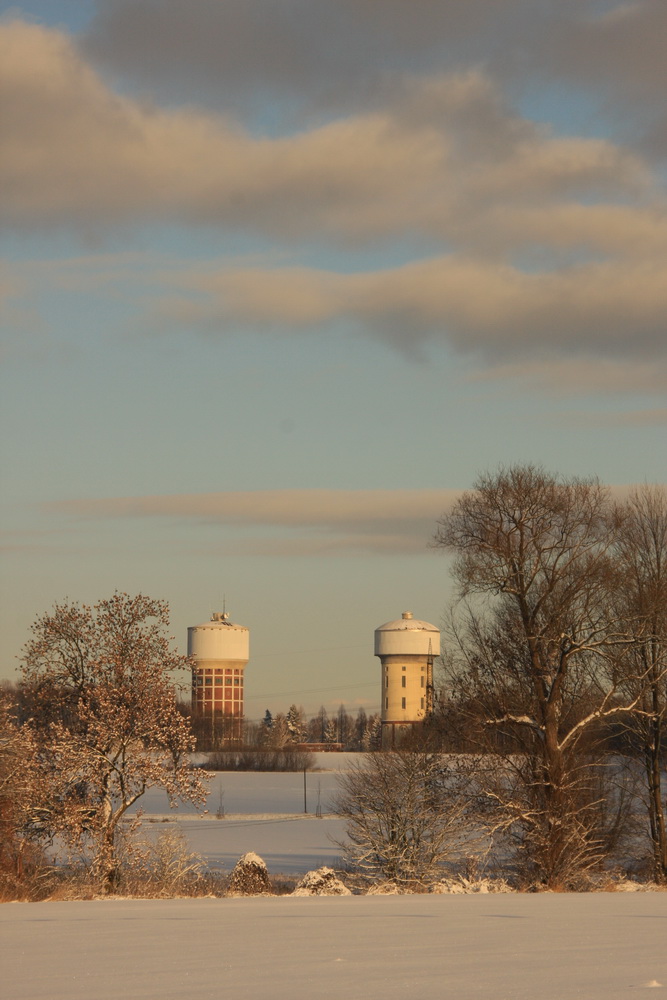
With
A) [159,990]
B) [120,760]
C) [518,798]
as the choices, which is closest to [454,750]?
[518,798]

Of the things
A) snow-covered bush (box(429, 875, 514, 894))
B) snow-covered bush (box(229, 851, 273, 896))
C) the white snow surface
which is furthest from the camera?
snow-covered bush (box(429, 875, 514, 894))

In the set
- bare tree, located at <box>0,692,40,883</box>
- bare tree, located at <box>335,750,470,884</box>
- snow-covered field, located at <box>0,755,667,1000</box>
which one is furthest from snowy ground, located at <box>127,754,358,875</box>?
snow-covered field, located at <box>0,755,667,1000</box>

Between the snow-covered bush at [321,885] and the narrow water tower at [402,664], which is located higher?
the narrow water tower at [402,664]

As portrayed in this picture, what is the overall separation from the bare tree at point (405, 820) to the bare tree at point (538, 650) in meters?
1.33

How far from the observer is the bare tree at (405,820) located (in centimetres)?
2706

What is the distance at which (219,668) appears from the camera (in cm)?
13712

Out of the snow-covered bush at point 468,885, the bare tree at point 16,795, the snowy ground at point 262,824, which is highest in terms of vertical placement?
the bare tree at point 16,795

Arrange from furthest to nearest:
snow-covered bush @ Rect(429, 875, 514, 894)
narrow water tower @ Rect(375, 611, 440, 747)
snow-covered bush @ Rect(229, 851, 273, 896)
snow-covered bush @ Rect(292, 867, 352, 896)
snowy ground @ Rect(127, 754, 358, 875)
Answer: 1. narrow water tower @ Rect(375, 611, 440, 747)
2. snowy ground @ Rect(127, 754, 358, 875)
3. snow-covered bush @ Rect(429, 875, 514, 894)
4. snow-covered bush @ Rect(229, 851, 273, 896)
5. snow-covered bush @ Rect(292, 867, 352, 896)

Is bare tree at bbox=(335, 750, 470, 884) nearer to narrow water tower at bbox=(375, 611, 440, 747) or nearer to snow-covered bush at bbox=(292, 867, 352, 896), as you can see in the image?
snow-covered bush at bbox=(292, 867, 352, 896)

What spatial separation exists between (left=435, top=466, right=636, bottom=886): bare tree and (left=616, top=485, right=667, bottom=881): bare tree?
1363 millimetres

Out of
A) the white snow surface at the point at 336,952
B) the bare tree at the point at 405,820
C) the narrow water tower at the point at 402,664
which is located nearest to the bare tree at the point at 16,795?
the bare tree at the point at 405,820

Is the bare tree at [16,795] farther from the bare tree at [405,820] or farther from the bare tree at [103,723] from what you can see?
the bare tree at [405,820]

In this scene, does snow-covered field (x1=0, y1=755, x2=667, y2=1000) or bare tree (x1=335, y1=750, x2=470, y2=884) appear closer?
snow-covered field (x1=0, y1=755, x2=667, y2=1000)

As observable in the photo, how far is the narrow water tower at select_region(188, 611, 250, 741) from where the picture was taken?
136000mm
